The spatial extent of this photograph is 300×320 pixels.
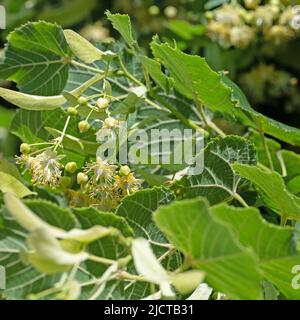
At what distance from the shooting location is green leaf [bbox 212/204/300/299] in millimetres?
792

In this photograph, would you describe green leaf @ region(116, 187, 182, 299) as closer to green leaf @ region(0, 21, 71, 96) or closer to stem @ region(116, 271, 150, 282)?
stem @ region(116, 271, 150, 282)

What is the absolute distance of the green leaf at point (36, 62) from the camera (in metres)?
1.22

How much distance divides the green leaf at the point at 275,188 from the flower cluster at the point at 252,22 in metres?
0.82

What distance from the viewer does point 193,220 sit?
2.38 ft

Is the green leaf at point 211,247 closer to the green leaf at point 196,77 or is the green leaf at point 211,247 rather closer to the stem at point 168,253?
the stem at point 168,253

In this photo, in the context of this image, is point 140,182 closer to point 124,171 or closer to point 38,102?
point 124,171

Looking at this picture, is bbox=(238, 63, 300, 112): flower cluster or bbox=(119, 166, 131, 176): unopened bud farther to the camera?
bbox=(238, 63, 300, 112): flower cluster

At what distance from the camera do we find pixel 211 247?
0.73 meters

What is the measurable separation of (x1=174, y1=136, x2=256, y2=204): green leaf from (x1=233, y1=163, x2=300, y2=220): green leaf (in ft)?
0.25

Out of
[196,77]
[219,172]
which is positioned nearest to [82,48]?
[196,77]

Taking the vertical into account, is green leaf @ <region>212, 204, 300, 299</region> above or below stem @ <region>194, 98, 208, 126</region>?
above

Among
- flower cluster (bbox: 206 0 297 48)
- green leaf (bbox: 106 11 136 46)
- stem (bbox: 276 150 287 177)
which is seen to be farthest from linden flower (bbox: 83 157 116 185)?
flower cluster (bbox: 206 0 297 48)
